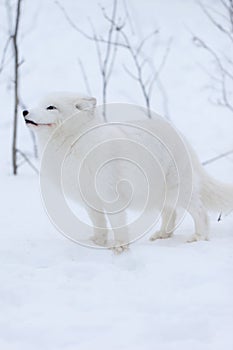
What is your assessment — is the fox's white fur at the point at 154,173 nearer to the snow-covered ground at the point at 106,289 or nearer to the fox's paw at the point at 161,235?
the fox's paw at the point at 161,235

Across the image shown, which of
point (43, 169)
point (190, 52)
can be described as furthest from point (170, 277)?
point (190, 52)

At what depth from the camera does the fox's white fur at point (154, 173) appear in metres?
4.09

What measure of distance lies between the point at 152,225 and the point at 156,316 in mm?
1851

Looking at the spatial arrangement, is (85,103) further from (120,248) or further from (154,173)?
(120,248)

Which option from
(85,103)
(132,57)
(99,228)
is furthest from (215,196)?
(132,57)

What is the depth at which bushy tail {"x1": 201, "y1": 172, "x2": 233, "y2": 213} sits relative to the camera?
4.57m

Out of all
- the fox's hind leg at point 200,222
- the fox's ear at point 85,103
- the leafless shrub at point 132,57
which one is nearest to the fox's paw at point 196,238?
the fox's hind leg at point 200,222

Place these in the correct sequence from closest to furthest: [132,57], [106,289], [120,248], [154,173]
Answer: [106,289] → [120,248] → [154,173] → [132,57]

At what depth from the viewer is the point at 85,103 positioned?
4.12m

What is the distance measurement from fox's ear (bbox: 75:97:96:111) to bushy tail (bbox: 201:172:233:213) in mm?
1077

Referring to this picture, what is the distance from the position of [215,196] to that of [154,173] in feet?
1.93

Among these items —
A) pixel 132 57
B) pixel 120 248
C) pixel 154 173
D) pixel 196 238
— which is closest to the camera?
pixel 120 248

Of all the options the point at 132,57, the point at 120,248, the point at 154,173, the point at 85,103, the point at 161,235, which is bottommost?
the point at 161,235

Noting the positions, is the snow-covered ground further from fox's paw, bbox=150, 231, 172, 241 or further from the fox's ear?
the fox's ear
